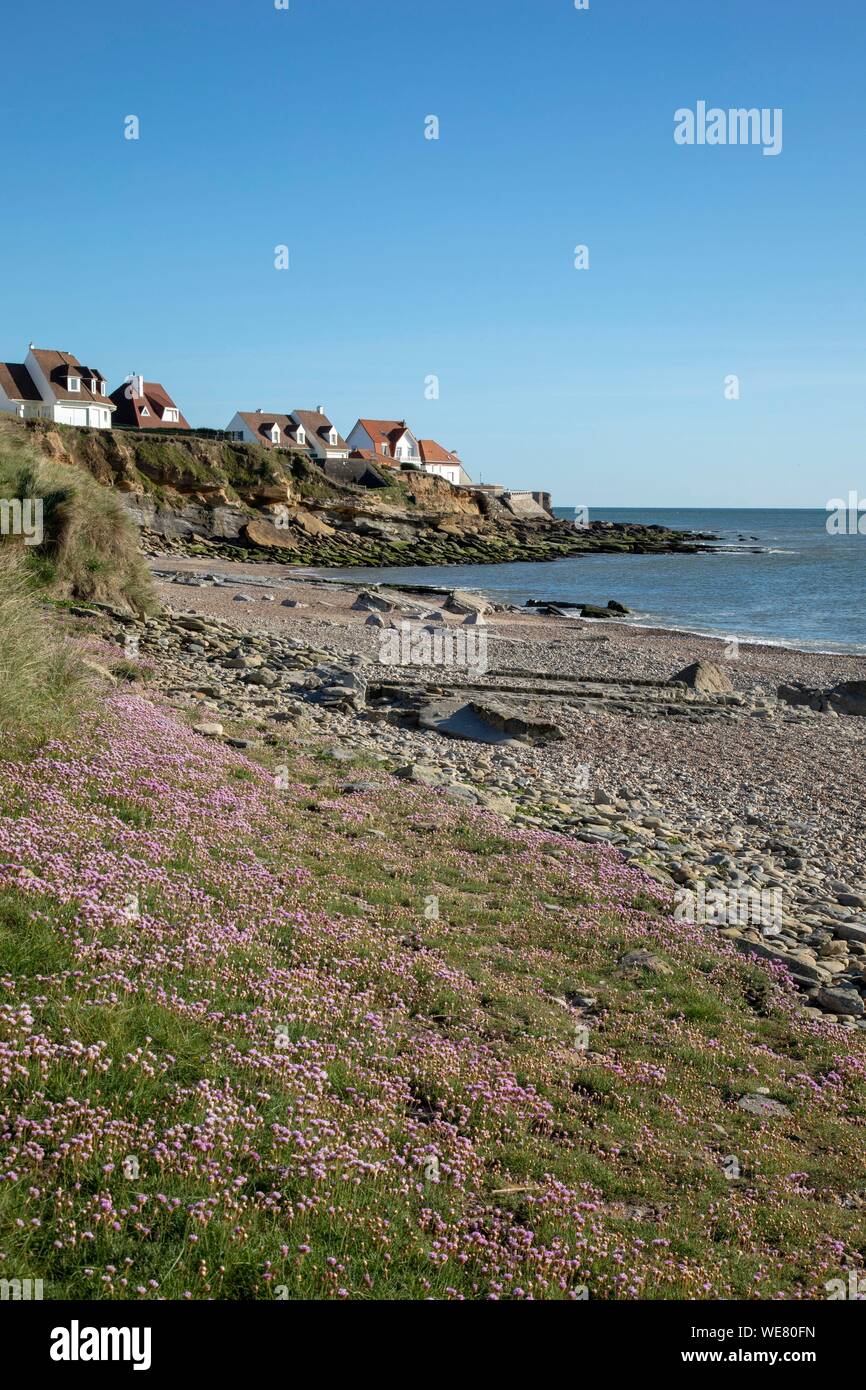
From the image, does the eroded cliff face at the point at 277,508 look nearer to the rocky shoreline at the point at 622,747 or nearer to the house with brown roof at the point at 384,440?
the house with brown roof at the point at 384,440

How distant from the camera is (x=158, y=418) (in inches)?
3639

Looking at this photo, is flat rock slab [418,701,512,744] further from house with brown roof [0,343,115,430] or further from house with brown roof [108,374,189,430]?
house with brown roof [108,374,189,430]

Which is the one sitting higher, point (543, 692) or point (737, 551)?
point (737, 551)

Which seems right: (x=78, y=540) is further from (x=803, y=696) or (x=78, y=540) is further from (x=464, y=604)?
(x=464, y=604)

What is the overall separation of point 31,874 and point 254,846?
2385 millimetres

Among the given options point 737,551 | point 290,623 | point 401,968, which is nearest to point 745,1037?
point 401,968

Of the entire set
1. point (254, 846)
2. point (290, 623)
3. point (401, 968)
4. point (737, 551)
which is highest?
point (737, 551)

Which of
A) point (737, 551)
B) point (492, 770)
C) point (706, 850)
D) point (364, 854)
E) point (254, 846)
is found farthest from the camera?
point (737, 551)

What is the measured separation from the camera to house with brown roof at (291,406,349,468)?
355 ft

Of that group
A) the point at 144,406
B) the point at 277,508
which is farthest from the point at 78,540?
the point at 144,406

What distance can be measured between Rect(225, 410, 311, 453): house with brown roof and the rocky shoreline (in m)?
75.3
